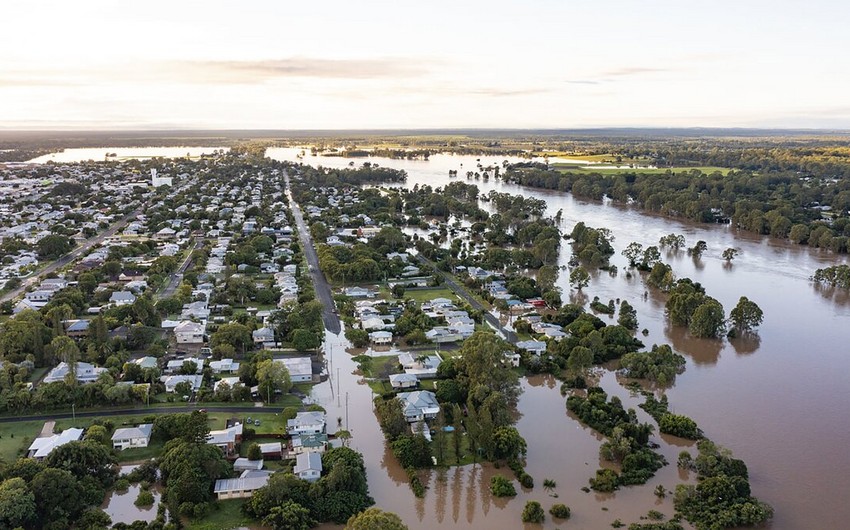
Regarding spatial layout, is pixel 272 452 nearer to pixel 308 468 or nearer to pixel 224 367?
pixel 308 468

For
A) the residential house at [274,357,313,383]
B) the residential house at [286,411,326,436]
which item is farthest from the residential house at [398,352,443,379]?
the residential house at [286,411,326,436]

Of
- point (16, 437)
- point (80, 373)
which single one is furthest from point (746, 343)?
point (16, 437)

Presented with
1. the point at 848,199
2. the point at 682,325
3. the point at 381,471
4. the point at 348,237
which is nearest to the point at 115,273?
the point at 348,237

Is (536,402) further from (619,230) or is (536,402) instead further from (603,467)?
(619,230)

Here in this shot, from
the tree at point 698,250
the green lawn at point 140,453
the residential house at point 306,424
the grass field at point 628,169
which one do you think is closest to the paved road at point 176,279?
the green lawn at point 140,453

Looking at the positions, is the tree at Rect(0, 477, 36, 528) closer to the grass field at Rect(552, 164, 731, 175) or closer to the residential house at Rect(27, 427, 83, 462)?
the residential house at Rect(27, 427, 83, 462)

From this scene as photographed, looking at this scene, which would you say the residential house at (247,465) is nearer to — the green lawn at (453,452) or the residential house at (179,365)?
the green lawn at (453,452)
